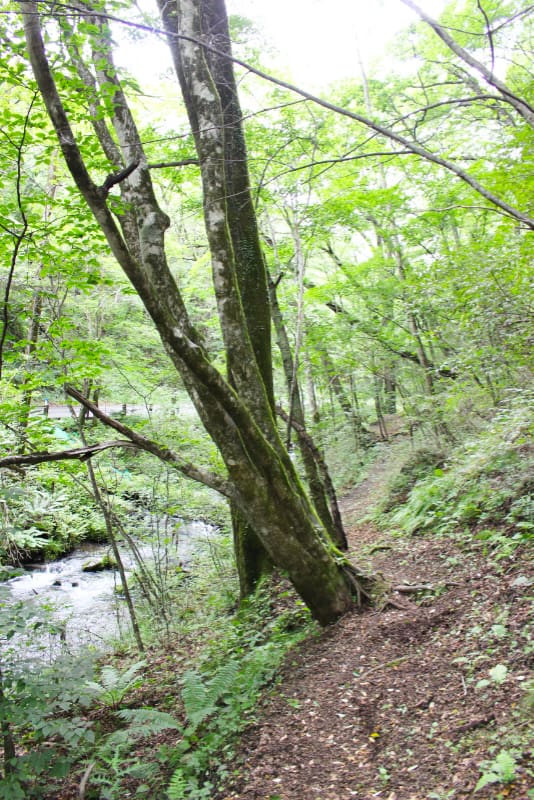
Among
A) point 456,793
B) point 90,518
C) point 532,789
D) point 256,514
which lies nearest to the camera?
point 532,789

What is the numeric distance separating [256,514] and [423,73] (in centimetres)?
1207

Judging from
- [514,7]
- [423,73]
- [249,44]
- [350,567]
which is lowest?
[350,567]

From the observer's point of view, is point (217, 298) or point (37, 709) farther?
point (217, 298)

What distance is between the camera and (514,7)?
8672 millimetres

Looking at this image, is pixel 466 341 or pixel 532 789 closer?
pixel 532 789

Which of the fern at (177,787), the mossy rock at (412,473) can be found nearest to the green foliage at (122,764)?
the fern at (177,787)

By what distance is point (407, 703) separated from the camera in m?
3.29

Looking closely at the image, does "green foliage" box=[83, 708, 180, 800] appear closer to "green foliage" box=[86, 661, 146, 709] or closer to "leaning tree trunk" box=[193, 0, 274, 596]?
"green foliage" box=[86, 661, 146, 709]

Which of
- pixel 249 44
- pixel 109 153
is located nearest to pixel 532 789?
pixel 109 153

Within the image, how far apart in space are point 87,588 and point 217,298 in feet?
24.7

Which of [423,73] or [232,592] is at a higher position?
[423,73]

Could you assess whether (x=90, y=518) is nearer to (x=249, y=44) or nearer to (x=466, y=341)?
(x=466, y=341)

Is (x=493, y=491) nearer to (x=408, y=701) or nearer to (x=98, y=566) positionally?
(x=408, y=701)

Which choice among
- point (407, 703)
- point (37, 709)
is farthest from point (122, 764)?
point (407, 703)
